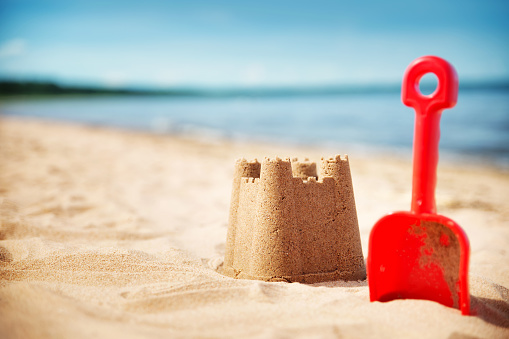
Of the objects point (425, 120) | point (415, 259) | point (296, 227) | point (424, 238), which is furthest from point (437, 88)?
point (296, 227)

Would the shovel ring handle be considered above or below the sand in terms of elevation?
above

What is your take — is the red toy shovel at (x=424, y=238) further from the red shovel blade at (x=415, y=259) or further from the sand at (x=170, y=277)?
the sand at (x=170, y=277)

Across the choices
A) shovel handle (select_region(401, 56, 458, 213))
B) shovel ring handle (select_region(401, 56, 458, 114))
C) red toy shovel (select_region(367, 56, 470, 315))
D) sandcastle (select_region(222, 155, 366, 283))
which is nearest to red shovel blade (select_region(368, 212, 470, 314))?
red toy shovel (select_region(367, 56, 470, 315))

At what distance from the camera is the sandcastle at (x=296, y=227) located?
6.59ft

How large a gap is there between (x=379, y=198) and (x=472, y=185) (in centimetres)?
240

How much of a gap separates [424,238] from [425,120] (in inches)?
20.3

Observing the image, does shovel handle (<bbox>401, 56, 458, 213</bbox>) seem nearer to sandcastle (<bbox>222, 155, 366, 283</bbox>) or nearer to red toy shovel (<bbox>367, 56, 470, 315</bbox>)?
red toy shovel (<bbox>367, 56, 470, 315</bbox>)

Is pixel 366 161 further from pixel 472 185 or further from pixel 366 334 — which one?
pixel 366 334

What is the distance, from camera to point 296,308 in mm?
1721

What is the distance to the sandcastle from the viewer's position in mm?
2010

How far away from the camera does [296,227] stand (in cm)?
203

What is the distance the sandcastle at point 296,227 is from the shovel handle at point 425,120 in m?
0.46

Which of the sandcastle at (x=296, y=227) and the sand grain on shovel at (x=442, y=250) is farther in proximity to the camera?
the sandcastle at (x=296, y=227)

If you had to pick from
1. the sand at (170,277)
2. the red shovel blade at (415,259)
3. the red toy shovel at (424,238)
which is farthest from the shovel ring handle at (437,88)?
the sand at (170,277)
